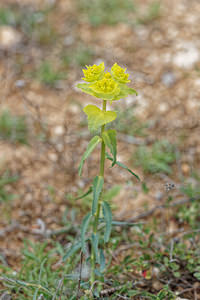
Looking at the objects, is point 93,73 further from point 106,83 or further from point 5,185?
point 5,185

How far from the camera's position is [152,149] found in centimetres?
275

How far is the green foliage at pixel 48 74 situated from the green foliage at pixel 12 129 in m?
0.59

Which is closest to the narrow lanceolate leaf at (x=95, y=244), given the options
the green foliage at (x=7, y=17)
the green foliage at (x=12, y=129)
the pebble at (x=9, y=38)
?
the green foliage at (x=12, y=129)

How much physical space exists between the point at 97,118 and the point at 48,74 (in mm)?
2193

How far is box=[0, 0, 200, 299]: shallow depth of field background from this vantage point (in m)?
2.41

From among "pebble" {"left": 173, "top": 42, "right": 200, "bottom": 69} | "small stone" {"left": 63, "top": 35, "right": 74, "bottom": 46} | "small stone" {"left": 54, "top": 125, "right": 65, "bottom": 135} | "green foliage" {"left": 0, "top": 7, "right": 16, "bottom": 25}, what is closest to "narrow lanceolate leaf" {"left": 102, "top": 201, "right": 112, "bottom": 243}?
"small stone" {"left": 54, "top": 125, "right": 65, "bottom": 135}

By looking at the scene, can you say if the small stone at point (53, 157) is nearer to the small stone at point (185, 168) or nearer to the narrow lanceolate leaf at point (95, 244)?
the small stone at point (185, 168)

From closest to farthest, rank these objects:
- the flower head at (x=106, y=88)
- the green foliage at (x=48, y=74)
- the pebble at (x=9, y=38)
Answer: the flower head at (x=106, y=88), the green foliage at (x=48, y=74), the pebble at (x=9, y=38)

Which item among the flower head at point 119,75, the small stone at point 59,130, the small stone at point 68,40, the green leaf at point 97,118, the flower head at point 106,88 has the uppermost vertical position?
the small stone at point 68,40

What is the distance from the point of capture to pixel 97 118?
55.4 inches

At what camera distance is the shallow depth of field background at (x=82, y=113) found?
7.91 ft

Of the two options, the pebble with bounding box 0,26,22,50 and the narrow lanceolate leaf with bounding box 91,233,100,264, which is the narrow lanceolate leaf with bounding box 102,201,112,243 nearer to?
the narrow lanceolate leaf with bounding box 91,233,100,264

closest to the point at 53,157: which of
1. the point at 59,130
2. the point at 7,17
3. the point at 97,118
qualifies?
the point at 59,130

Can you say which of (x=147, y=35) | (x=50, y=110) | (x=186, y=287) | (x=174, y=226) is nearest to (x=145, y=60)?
(x=147, y=35)
